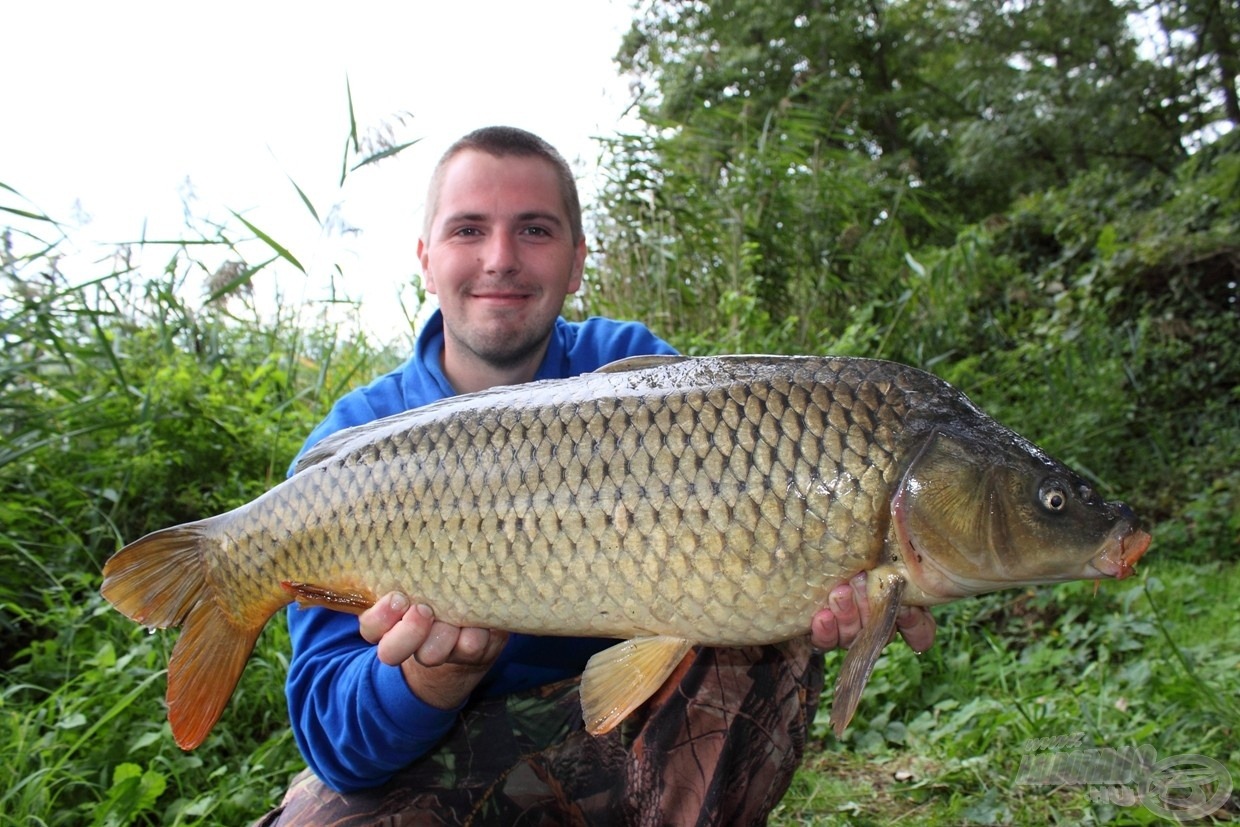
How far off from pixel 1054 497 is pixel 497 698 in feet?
3.23

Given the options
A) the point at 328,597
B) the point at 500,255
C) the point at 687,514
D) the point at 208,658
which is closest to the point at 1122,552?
the point at 687,514

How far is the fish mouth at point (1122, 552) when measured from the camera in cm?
120

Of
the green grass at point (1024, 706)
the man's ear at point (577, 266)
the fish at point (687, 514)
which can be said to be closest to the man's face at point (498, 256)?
the man's ear at point (577, 266)

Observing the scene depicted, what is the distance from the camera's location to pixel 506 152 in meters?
1.94

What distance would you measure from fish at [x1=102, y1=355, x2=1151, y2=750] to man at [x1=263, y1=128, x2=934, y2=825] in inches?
3.0

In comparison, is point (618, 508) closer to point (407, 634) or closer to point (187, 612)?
point (407, 634)

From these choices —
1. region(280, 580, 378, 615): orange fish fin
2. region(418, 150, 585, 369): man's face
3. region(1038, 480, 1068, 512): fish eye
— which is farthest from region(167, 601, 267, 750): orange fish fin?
region(1038, 480, 1068, 512): fish eye

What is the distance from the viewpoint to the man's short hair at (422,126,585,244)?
1.95 metres

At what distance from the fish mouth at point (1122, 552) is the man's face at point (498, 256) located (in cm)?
111

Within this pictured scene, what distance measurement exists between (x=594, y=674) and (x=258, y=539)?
54cm

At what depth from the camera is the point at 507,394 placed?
1.41m

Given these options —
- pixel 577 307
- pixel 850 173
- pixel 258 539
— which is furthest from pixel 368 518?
pixel 850 173

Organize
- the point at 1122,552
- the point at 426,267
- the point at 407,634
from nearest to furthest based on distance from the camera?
the point at 1122,552, the point at 407,634, the point at 426,267

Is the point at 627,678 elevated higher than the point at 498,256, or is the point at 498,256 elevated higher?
the point at 498,256
